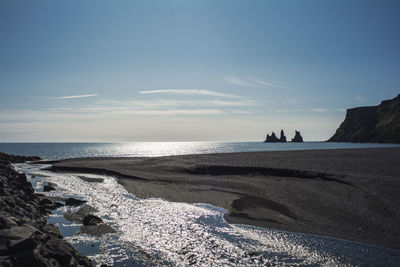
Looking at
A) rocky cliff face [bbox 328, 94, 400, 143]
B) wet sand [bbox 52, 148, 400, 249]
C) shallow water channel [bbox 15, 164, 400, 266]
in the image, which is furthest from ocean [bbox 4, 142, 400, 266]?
rocky cliff face [bbox 328, 94, 400, 143]

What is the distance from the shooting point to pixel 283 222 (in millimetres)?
13078

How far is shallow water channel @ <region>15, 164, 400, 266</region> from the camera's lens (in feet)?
29.6

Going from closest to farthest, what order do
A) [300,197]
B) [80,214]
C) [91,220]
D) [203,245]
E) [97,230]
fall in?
[203,245] → [97,230] → [91,220] → [80,214] → [300,197]

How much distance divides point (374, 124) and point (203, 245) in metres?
194

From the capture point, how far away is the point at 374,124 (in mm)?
164875

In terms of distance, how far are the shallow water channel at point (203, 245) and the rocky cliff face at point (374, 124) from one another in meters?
157

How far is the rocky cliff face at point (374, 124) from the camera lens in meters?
142

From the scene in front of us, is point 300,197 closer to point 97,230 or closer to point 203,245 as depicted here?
point 203,245

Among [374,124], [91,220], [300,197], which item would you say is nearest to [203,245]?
[91,220]

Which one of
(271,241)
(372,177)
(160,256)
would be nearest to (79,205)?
(160,256)

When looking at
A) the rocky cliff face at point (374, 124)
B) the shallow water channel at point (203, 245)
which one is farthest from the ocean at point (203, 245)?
the rocky cliff face at point (374, 124)

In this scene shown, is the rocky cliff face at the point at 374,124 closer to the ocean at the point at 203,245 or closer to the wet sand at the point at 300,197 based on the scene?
the wet sand at the point at 300,197

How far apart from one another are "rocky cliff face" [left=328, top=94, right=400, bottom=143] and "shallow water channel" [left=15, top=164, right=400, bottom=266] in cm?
15725

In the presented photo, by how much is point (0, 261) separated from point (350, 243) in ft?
39.3
